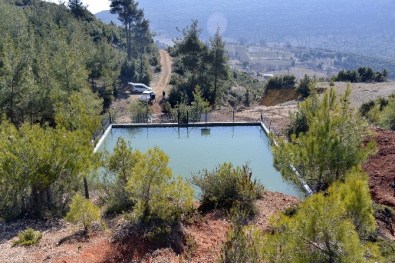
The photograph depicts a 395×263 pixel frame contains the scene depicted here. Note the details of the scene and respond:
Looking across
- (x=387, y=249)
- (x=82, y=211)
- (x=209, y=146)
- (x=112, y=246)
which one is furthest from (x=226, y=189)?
(x=209, y=146)

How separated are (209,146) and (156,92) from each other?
21157 mm

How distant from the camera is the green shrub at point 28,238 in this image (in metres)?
7.71

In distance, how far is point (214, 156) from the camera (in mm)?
14992

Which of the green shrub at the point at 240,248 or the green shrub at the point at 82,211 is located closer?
the green shrub at the point at 240,248

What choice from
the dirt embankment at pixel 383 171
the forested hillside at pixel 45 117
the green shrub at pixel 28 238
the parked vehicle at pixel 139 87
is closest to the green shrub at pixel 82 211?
the green shrub at pixel 28 238

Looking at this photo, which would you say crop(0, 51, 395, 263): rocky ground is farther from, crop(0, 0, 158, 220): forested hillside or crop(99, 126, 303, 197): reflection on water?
crop(99, 126, 303, 197): reflection on water

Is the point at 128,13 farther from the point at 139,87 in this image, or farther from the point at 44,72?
the point at 44,72

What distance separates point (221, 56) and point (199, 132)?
12318mm

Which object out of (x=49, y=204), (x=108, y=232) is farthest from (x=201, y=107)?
(x=108, y=232)

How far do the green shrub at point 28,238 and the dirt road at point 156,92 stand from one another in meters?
16.5

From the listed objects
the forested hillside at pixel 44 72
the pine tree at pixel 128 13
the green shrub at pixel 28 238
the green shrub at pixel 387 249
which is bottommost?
the green shrub at pixel 28 238

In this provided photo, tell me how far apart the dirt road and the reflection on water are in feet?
22.0

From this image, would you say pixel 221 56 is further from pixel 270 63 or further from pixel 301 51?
pixel 301 51

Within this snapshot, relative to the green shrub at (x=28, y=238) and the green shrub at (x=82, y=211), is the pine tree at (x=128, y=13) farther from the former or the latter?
the green shrub at (x=82, y=211)
